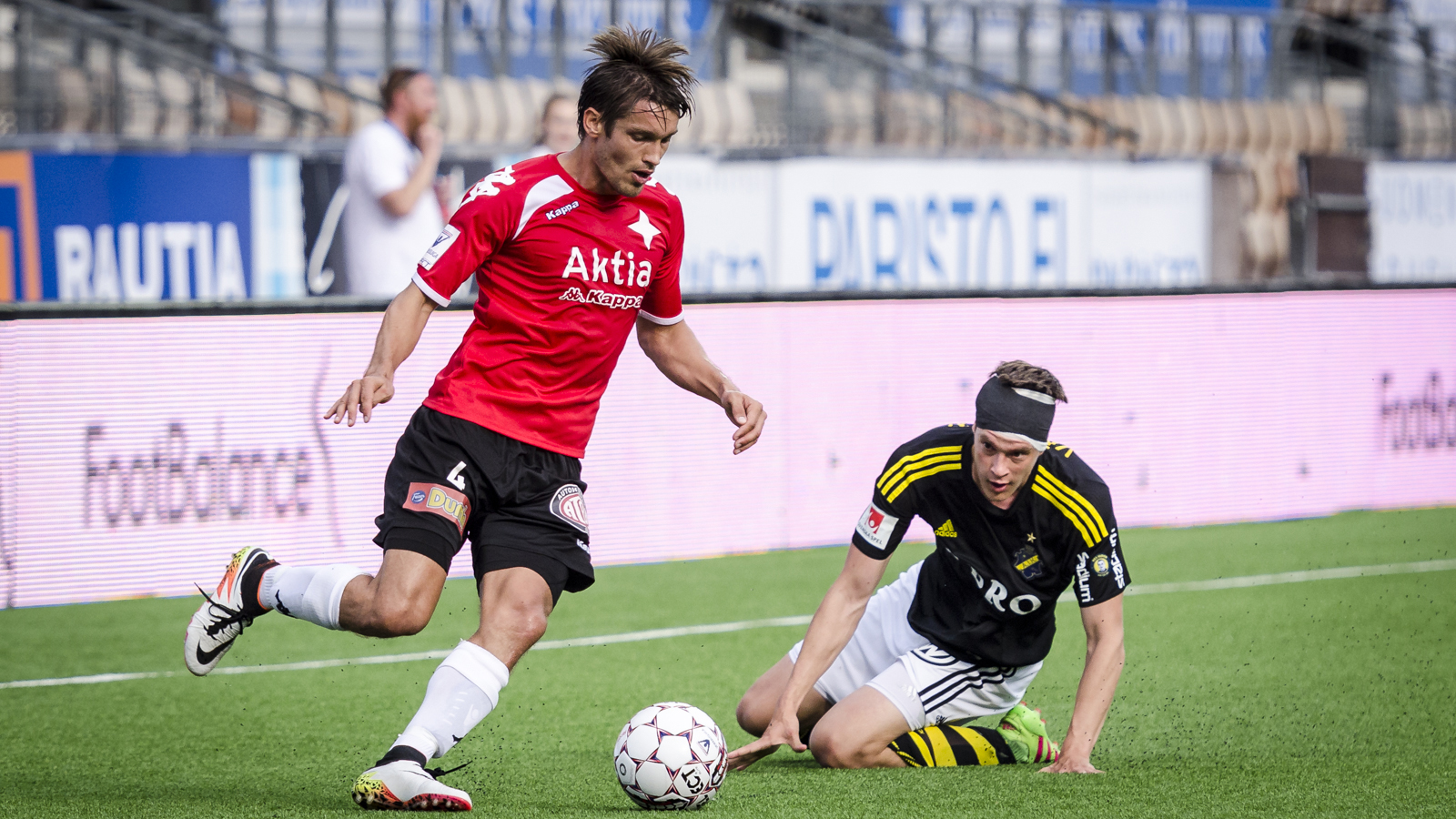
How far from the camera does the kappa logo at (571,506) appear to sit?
448 cm

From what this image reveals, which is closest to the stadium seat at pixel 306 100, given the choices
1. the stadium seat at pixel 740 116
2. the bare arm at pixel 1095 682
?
the stadium seat at pixel 740 116

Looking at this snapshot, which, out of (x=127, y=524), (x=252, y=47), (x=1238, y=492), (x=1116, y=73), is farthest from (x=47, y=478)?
(x=1116, y=73)

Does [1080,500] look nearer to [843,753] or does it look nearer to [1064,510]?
[1064,510]

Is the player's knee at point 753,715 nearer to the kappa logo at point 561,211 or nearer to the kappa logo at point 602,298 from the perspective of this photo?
the kappa logo at point 602,298

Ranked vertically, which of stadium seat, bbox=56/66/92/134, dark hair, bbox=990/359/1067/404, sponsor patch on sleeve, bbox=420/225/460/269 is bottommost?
dark hair, bbox=990/359/1067/404

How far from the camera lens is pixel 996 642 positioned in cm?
511

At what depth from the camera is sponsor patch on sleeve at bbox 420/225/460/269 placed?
4.33m

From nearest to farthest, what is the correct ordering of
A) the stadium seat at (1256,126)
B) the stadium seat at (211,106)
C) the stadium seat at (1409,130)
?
the stadium seat at (211,106)
the stadium seat at (1256,126)
the stadium seat at (1409,130)

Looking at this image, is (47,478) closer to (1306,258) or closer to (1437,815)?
(1437,815)

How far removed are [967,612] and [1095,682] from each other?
623 millimetres

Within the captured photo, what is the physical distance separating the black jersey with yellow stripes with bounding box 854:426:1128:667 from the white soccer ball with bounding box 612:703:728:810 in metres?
0.82

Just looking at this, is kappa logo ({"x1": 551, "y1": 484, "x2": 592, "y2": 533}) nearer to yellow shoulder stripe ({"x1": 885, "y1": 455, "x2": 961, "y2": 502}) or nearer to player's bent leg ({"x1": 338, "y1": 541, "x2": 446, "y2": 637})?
player's bent leg ({"x1": 338, "y1": 541, "x2": 446, "y2": 637})

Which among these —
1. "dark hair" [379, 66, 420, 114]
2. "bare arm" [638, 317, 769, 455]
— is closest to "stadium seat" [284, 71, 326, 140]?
"dark hair" [379, 66, 420, 114]

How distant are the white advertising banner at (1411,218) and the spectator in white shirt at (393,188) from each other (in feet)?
33.4
